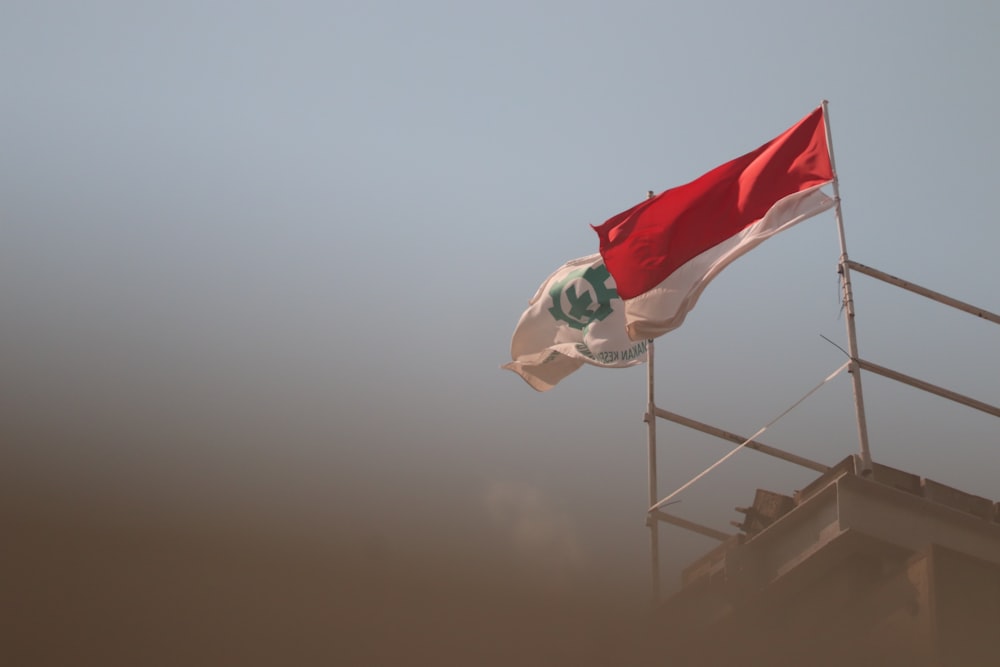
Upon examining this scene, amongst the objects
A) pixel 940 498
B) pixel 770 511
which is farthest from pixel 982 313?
pixel 770 511

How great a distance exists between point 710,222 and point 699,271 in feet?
2.45

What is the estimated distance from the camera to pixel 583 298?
62.2 ft

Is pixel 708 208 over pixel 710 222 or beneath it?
over

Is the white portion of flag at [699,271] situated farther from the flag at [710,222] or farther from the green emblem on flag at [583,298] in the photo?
the green emblem on flag at [583,298]

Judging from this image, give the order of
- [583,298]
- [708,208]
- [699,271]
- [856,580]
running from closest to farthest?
[856,580]
[699,271]
[708,208]
[583,298]

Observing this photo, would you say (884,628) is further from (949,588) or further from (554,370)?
(554,370)

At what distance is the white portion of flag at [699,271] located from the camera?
15.6 meters

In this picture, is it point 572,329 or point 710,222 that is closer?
point 710,222

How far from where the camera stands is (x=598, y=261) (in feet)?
62.7

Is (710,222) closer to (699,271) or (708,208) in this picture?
(708,208)

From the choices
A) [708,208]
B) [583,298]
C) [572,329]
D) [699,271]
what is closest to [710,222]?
[708,208]

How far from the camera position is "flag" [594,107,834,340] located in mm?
15750

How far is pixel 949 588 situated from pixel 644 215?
7.15 m

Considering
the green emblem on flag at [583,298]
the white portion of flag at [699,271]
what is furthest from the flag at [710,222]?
the green emblem on flag at [583,298]
